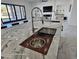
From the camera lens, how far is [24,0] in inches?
85.4

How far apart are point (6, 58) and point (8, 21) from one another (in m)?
1.39

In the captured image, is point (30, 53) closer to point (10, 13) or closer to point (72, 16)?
point (10, 13)

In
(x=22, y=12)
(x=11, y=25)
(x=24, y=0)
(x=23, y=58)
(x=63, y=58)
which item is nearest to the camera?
(x=23, y=58)

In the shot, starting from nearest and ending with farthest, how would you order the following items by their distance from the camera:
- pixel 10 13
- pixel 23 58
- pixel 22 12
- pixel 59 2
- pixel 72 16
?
pixel 23 58 < pixel 10 13 < pixel 22 12 < pixel 59 2 < pixel 72 16

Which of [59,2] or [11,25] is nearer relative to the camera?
[11,25]

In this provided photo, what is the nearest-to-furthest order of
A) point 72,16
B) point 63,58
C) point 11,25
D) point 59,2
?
1. point 63,58
2. point 11,25
3. point 59,2
4. point 72,16

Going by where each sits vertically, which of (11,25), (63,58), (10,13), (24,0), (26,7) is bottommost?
(63,58)

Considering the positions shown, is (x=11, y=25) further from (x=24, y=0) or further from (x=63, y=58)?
(x=63, y=58)

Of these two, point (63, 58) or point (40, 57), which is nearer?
point (40, 57)

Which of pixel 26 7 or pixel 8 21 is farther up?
pixel 26 7

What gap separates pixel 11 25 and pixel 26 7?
1.70 ft

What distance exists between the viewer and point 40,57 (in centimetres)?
66

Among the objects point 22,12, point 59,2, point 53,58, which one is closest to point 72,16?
point 59,2

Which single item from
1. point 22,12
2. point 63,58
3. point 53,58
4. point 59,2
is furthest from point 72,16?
point 53,58
